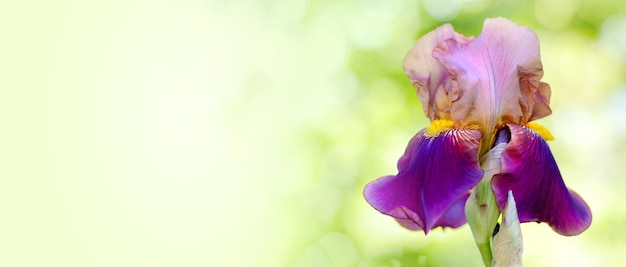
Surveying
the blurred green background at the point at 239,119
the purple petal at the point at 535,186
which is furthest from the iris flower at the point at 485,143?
the blurred green background at the point at 239,119

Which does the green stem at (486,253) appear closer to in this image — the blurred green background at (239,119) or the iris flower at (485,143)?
the iris flower at (485,143)

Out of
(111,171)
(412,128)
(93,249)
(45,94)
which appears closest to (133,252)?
(93,249)

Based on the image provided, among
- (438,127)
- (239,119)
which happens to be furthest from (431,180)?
(239,119)

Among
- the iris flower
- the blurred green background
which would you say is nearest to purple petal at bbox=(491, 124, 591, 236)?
the iris flower

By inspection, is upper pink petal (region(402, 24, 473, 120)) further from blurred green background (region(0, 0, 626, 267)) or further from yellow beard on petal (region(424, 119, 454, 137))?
blurred green background (region(0, 0, 626, 267))

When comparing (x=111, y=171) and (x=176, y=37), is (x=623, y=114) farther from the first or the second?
(x=111, y=171)

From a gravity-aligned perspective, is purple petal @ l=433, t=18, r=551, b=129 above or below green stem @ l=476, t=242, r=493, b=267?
above

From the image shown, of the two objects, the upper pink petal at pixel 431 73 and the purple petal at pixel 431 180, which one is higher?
the upper pink petal at pixel 431 73

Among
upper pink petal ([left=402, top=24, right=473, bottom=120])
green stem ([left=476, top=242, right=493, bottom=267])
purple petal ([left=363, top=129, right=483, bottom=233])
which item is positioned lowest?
green stem ([left=476, top=242, right=493, bottom=267])
